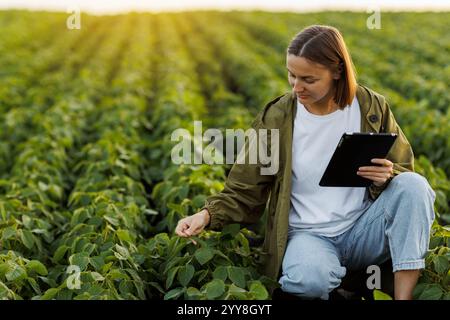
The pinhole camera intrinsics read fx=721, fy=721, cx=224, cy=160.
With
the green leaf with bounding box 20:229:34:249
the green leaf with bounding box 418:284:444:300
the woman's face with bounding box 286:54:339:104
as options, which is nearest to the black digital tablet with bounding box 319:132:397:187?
the woman's face with bounding box 286:54:339:104

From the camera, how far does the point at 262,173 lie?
Result: 9.73 feet

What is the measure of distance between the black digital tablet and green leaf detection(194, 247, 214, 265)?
531 millimetres

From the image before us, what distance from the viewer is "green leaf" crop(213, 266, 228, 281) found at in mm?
2762

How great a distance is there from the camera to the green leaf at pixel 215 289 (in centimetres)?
254

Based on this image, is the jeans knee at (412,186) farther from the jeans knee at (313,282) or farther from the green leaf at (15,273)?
the green leaf at (15,273)

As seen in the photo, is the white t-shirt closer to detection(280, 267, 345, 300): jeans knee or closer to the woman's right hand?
detection(280, 267, 345, 300): jeans knee

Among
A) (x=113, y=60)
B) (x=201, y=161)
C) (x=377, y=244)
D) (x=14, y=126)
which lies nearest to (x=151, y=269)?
(x=377, y=244)

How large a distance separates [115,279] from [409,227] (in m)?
1.13


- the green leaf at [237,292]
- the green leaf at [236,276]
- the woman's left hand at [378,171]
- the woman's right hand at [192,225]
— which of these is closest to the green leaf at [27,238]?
the woman's right hand at [192,225]

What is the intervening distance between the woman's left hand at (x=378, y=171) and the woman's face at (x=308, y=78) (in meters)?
0.33

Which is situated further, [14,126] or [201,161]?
[14,126]

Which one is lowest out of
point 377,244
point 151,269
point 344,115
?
point 151,269

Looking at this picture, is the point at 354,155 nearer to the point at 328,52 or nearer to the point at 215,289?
the point at 328,52

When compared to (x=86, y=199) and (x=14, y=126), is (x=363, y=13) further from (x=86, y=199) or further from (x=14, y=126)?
(x=86, y=199)
